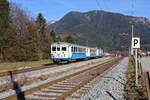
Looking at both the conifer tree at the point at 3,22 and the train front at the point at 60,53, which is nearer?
the train front at the point at 60,53

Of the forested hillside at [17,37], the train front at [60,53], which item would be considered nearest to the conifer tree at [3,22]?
the forested hillside at [17,37]

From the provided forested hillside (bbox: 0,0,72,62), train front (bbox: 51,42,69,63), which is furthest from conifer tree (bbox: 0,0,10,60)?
train front (bbox: 51,42,69,63)

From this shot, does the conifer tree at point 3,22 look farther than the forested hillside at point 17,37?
No

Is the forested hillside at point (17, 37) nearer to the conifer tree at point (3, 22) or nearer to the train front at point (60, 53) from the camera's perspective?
the conifer tree at point (3, 22)

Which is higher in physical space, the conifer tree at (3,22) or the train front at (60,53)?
the conifer tree at (3,22)

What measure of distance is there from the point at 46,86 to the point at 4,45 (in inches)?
1071

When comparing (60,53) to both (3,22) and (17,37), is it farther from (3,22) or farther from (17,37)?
(3,22)

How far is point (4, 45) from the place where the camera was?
109 feet

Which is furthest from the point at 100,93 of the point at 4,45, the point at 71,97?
the point at 4,45

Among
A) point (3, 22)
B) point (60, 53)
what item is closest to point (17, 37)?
point (3, 22)

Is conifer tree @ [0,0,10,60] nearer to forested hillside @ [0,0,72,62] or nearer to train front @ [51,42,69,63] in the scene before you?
forested hillside @ [0,0,72,62]

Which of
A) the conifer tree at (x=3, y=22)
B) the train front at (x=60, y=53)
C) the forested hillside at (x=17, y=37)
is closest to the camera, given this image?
the train front at (x=60, y=53)

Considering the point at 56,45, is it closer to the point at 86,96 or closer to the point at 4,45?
the point at 4,45

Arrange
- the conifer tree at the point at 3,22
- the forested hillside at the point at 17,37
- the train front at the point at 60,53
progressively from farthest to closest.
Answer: the forested hillside at the point at 17,37 < the conifer tree at the point at 3,22 < the train front at the point at 60,53
